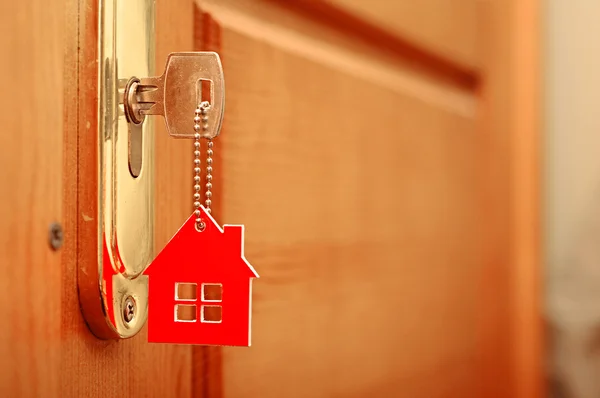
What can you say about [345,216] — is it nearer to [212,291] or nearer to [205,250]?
[212,291]

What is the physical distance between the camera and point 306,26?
1.74 ft

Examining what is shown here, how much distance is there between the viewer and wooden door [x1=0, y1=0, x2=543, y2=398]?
0.30 metres

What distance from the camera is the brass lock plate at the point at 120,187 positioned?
0.32m

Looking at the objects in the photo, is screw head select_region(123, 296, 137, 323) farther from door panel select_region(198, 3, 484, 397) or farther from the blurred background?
the blurred background

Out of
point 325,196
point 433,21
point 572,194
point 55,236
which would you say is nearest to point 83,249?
point 55,236

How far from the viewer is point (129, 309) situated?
1.12 ft

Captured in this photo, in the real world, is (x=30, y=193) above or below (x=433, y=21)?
below

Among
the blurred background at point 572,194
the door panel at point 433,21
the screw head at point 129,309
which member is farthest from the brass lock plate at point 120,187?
the blurred background at point 572,194

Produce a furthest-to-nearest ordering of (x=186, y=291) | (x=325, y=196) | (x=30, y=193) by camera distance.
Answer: (x=325, y=196)
(x=186, y=291)
(x=30, y=193)

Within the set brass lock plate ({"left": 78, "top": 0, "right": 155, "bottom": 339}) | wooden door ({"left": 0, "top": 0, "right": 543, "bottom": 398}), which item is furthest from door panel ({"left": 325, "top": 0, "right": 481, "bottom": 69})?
brass lock plate ({"left": 78, "top": 0, "right": 155, "bottom": 339})

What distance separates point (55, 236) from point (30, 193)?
23mm

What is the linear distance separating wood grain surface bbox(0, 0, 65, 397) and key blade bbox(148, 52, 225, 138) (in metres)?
0.04

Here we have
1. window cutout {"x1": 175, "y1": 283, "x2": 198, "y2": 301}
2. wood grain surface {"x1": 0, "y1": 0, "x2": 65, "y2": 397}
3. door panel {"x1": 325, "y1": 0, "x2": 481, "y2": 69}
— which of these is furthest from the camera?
door panel {"x1": 325, "y1": 0, "x2": 481, "y2": 69}

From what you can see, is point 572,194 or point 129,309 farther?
point 572,194
